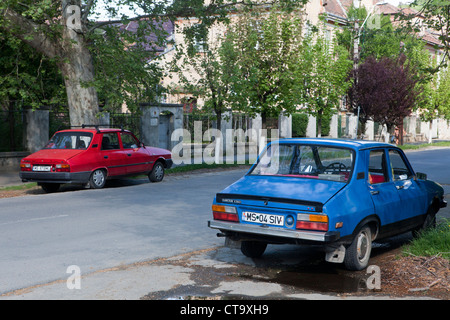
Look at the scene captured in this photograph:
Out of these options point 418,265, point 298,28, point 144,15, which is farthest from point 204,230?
point 298,28

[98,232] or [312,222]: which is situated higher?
[312,222]

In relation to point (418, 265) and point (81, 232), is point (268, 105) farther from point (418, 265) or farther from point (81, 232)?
point (418, 265)

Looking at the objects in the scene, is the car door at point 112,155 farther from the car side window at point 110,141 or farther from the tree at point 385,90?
the tree at point 385,90

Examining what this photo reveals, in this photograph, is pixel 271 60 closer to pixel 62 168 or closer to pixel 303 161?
pixel 62 168

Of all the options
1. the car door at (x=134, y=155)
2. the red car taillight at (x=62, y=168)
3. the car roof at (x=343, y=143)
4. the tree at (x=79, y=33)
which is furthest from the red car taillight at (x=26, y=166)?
the car roof at (x=343, y=143)

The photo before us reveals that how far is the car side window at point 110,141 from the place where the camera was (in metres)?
15.7

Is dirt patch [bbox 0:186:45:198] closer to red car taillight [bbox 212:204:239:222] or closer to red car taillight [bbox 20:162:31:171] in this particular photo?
red car taillight [bbox 20:162:31:171]

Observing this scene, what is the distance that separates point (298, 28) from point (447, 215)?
17.8m

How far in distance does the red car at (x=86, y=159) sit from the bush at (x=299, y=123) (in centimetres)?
2266

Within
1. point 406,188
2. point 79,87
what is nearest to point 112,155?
point 79,87

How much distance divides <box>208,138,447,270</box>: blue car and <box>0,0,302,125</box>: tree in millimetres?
11047

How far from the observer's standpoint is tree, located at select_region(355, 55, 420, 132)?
117 ft

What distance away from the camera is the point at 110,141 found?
15.9 meters

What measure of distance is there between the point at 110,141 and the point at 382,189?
10182 millimetres
